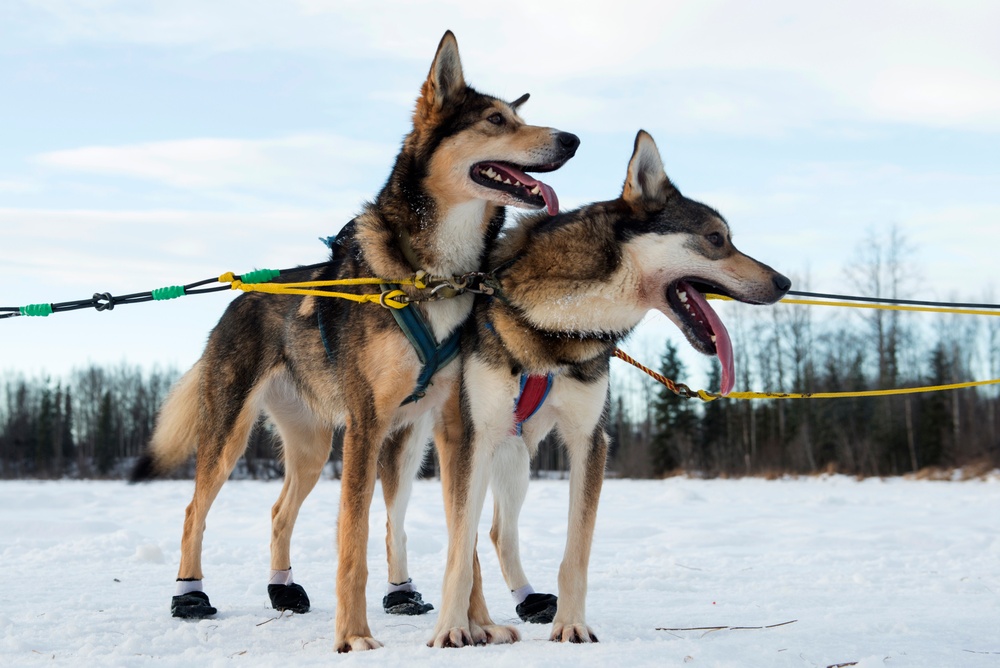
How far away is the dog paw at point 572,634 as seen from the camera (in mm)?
3744

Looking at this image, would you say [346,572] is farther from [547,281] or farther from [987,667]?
[987,667]

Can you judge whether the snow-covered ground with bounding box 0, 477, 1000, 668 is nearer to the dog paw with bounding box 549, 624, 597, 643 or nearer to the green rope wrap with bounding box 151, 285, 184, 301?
the dog paw with bounding box 549, 624, 597, 643

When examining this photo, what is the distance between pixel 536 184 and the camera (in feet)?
12.7

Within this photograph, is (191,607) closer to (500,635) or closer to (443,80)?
(500,635)

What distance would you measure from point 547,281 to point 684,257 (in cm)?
61

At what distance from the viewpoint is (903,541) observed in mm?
8922

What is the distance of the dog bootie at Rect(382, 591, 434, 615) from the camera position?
16.7 feet

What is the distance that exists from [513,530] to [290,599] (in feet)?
4.61

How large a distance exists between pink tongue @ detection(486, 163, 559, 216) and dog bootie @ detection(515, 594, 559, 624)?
212cm

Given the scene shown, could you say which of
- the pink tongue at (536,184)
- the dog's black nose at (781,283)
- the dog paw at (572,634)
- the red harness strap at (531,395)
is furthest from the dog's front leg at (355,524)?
the dog's black nose at (781,283)

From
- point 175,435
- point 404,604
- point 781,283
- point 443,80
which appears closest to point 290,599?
point 404,604

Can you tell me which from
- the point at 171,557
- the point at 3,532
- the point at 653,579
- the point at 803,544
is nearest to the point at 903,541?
the point at 803,544

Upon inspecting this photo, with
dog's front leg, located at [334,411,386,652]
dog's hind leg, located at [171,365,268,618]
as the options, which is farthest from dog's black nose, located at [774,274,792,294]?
dog's hind leg, located at [171,365,268,618]

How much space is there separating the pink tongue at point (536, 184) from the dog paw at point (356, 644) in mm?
1997
